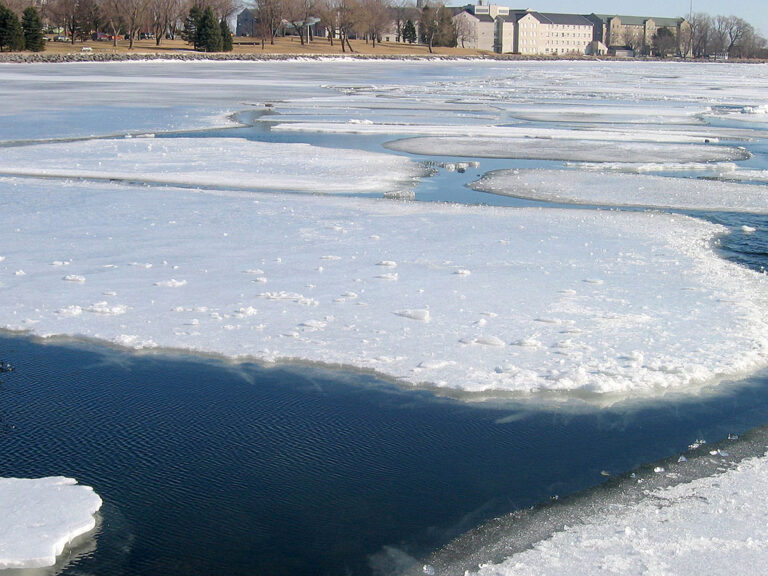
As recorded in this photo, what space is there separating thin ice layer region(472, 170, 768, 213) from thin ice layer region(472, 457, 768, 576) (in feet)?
24.9

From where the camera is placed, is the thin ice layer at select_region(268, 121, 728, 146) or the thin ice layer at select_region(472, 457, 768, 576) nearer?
the thin ice layer at select_region(472, 457, 768, 576)

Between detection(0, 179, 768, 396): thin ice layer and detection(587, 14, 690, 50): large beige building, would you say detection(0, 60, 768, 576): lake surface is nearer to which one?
detection(0, 179, 768, 396): thin ice layer

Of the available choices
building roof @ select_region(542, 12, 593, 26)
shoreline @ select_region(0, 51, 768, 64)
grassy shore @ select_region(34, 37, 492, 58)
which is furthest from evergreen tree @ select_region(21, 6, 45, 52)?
building roof @ select_region(542, 12, 593, 26)

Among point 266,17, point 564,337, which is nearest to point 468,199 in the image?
point 564,337

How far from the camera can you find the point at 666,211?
1075cm

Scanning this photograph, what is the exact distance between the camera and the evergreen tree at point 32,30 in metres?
63.7

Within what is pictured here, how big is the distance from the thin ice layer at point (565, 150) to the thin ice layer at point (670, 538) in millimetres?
12194

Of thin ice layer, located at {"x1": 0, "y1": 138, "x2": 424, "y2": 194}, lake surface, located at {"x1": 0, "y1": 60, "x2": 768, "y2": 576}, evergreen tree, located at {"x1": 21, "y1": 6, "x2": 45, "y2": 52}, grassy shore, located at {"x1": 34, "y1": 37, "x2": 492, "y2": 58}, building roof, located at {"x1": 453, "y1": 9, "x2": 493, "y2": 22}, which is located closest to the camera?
lake surface, located at {"x1": 0, "y1": 60, "x2": 768, "y2": 576}

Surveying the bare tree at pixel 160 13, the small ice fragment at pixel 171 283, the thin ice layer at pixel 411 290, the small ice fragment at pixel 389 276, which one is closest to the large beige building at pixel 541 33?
the bare tree at pixel 160 13

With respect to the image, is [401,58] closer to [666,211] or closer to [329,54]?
[329,54]

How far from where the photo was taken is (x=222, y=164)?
1401 centimetres

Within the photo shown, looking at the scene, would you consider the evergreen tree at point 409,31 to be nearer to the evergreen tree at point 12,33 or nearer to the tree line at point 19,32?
the tree line at point 19,32

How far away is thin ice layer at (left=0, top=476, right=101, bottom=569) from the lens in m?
3.43

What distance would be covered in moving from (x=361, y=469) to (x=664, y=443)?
62.5 inches
